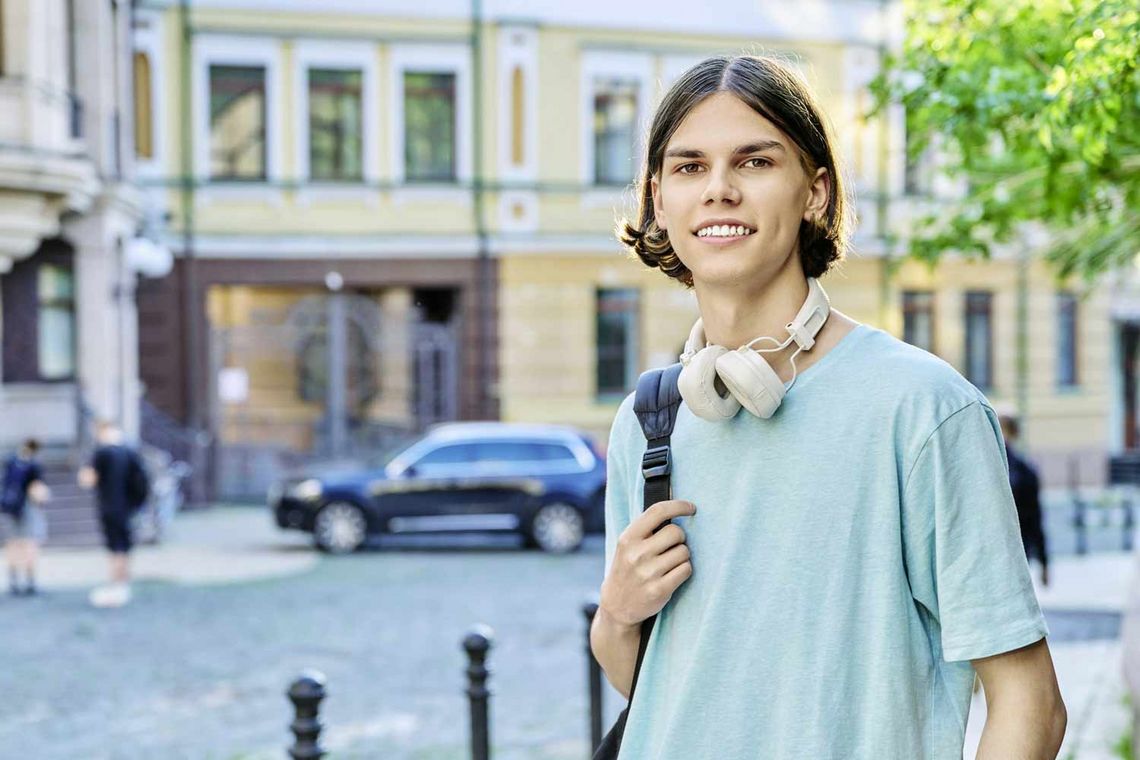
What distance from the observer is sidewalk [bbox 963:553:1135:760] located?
6895 millimetres

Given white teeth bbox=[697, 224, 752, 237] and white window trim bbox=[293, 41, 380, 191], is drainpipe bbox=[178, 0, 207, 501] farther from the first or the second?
white teeth bbox=[697, 224, 752, 237]

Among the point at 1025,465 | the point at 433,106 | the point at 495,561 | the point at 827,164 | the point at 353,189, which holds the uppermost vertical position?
the point at 433,106

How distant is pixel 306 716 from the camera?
484 centimetres

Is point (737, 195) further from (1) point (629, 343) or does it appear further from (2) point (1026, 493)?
(1) point (629, 343)

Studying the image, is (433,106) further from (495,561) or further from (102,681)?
(102,681)

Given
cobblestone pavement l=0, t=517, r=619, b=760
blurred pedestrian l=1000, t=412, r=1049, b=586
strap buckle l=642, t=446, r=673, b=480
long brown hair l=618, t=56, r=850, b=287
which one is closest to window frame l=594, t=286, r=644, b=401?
cobblestone pavement l=0, t=517, r=619, b=760

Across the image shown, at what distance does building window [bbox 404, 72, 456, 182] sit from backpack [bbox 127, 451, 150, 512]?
11576mm

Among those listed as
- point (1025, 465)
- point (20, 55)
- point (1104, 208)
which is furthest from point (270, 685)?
point (20, 55)

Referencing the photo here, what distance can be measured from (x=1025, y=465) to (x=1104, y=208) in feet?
12.4

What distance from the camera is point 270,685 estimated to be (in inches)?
379

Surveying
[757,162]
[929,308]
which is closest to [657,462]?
[757,162]

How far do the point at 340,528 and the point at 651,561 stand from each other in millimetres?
16026

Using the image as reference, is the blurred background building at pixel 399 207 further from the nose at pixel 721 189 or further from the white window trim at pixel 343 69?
the nose at pixel 721 189

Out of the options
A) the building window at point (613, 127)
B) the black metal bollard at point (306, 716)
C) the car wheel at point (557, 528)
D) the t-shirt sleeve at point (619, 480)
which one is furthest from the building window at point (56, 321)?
the t-shirt sleeve at point (619, 480)
